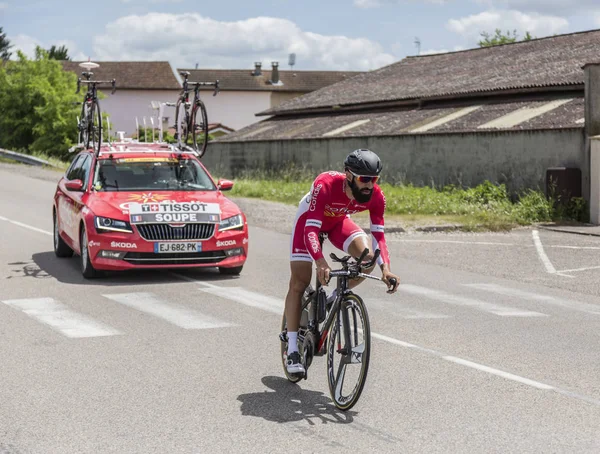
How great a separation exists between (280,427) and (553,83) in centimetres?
2622

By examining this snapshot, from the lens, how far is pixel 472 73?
38625mm

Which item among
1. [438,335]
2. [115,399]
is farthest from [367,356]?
[438,335]

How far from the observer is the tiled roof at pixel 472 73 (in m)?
33.1

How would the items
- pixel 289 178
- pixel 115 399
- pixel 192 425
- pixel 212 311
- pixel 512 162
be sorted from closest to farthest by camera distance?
pixel 192 425
pixel 115 399
pixel 212 311
pixel 512 162
pixel 289 178

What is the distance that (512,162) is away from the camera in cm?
2708

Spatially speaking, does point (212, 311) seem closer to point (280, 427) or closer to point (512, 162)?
point (280, 427)

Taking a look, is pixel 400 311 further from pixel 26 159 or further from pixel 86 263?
pixel 26 159

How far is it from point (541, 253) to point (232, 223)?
667cm

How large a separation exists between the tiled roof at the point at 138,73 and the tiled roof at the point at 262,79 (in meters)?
2.37

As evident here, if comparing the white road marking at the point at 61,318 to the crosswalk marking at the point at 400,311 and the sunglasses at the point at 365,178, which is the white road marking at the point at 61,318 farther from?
the sunglasses at the point at 365,178

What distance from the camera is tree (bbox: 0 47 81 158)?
5288 centimetres

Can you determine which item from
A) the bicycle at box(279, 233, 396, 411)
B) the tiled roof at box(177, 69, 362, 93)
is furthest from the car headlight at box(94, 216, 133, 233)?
the tiled roof at box(177, 69, 362, 93)

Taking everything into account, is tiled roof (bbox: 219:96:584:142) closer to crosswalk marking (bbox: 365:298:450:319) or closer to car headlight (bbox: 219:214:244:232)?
car headlight (bbox: 219:214:244:232)

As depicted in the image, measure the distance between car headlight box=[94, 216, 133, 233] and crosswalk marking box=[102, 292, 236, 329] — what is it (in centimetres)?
119
